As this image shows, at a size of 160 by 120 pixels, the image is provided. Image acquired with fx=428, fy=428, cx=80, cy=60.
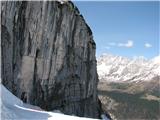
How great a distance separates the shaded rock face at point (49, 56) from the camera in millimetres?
53469

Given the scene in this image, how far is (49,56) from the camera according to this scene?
210ft

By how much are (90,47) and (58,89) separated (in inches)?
572

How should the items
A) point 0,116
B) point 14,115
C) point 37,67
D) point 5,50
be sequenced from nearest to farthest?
point 0,116 < point 14,115 < point 5,50 < point 37,67

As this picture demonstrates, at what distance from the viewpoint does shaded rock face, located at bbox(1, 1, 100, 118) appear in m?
53.5

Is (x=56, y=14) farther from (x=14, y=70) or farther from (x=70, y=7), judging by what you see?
(x=14, y=70)

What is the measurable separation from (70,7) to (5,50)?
2209 cm

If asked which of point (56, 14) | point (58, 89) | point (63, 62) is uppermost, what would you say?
point (56, 14)

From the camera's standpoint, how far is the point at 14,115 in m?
28.1

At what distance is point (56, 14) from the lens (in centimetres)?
6544

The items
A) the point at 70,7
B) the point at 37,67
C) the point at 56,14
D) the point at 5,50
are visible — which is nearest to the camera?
the point at 5,50

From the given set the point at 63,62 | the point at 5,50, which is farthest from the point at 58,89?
the point at 5,50

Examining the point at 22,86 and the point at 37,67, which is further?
the point at 37,67

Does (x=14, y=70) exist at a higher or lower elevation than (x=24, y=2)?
lower

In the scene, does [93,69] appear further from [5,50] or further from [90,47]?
[5,50]
